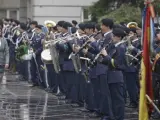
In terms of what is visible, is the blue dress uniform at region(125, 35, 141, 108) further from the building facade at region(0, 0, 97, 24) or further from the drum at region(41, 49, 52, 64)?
the building facade at region(0, 0, 97, 24)

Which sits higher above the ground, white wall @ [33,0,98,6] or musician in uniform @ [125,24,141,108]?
white wall @ [33,0,98,6]

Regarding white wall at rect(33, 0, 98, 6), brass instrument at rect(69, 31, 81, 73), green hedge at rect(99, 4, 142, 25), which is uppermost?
white wall at rect(33, 0, 98, 6)

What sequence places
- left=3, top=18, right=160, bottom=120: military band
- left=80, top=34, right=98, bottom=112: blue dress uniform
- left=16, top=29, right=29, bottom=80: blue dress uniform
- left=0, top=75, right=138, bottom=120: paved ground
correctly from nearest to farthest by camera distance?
left=3, top=18, right=160, bottom=120: military band < left=80, top=34, right=98, bottom=112: blue dress uniform < left=0, top=75, right=138, bottom=120: paved ground < left=16, top=29, right=29, bottom=80: blue dress uniform

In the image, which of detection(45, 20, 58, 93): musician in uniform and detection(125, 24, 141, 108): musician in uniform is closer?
detection(125, 24, 141, 108): musician in uniform

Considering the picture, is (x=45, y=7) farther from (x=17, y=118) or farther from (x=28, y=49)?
(x=17, y=118)

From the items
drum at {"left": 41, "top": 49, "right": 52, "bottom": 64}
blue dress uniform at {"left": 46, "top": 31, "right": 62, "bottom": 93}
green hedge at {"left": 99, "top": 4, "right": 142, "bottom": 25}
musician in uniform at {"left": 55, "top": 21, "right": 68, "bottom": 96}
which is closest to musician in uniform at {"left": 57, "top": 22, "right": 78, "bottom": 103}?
musician in uniform at {"left": 55, "top": 21, "right": 68, "bottom": 96}

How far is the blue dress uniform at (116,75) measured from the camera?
1185cm

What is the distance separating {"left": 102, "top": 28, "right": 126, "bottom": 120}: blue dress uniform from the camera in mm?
11852

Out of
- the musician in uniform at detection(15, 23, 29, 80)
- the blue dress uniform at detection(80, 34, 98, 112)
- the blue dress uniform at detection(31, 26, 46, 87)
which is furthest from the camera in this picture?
the musician in uniform at detection(15, 23, 29, 80)

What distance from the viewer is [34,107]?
1467 centimetres

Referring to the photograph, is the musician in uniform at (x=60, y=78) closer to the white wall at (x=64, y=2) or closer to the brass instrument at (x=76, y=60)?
the brass instrument at (x=76, y=60)

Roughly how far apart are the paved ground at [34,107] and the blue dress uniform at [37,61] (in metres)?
0.55

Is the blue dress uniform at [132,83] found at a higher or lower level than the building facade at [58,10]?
lower

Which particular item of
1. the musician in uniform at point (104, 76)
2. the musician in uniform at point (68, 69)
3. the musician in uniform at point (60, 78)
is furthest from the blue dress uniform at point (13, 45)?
the musician in uniform at point (104, 76)
